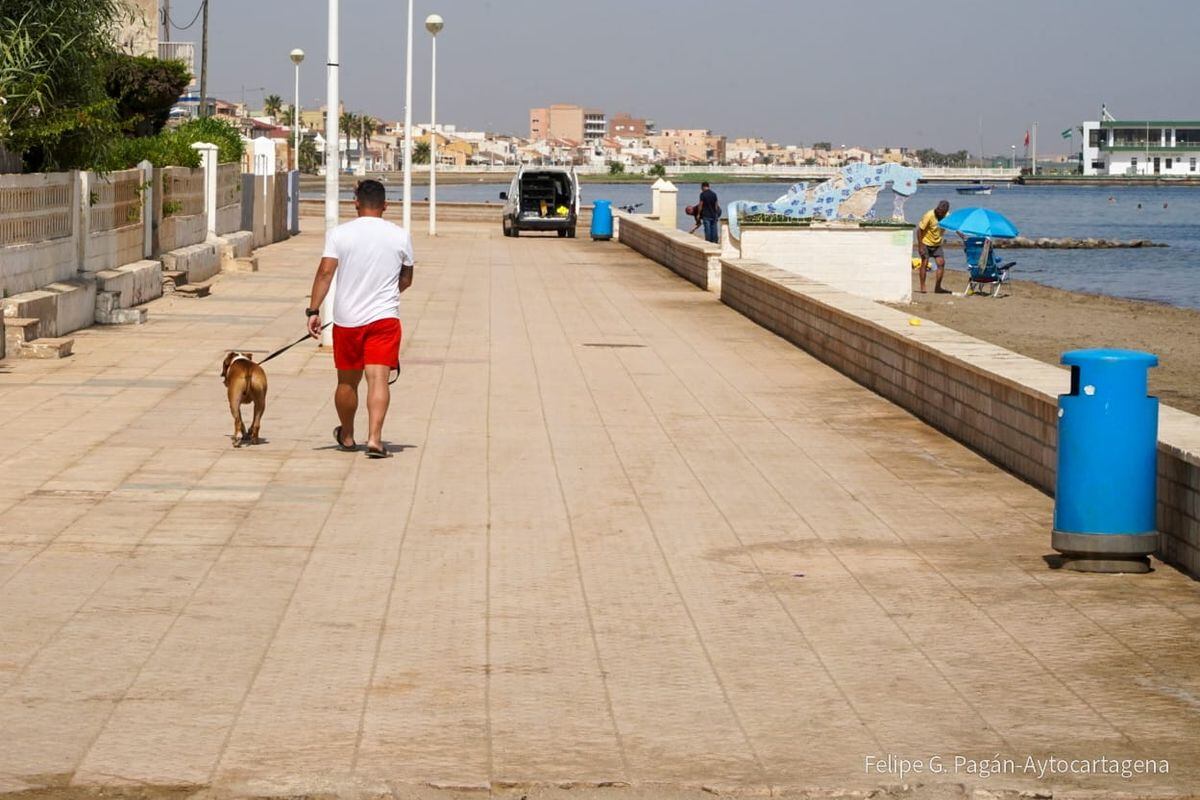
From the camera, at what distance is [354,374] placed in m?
11.1

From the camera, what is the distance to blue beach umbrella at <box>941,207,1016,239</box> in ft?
110

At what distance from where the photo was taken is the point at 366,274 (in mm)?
10969

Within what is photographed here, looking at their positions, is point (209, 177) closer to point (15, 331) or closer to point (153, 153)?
point (153, 153)

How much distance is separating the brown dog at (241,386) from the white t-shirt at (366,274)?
596 mm

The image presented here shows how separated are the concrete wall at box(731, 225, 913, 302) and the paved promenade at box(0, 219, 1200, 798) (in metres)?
12.9

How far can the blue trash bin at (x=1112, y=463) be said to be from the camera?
25.9 feet

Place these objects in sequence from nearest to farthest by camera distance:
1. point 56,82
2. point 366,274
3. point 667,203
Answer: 1. point 366,274
2. point 56,82
3. point 667,203

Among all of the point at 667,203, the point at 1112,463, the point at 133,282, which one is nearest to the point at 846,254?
the point at 133,282

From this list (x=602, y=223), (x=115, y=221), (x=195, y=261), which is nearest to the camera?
(x=115, y=221)

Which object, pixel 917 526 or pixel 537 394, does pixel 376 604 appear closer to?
pixel 917 526

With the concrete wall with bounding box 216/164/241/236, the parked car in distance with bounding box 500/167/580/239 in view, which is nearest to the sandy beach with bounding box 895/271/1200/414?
the parked car in distance with bounding box 500/167/580/239

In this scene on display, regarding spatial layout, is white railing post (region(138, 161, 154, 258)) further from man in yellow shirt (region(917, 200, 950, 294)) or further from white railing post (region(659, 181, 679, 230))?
white railing post (region(659, 181, 679, 230))

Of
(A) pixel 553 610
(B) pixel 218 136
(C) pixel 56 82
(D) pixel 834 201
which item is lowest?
(A) pixel 553 610

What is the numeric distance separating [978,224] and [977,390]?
2309 cm
